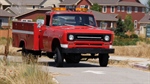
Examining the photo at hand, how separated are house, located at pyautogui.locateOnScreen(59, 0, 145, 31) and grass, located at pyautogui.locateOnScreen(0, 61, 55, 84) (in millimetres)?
92723

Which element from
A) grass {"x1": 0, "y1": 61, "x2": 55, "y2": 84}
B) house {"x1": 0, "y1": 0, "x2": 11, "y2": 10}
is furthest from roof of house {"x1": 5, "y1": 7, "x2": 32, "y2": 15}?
grass {"x1": 0, "y1": 61, "x2": 55, "y2": 84}

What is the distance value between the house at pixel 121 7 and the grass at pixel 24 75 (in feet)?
304

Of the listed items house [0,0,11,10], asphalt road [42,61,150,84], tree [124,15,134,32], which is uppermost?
house [0,0,11,10]

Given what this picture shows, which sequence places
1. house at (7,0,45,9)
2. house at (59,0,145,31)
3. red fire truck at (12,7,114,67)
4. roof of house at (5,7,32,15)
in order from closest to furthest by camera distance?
red fire truck at (12,7,114,67) → roof of house at (5,7,32,15) → house at (59,0,145,31) → house at (7,0,45,9)

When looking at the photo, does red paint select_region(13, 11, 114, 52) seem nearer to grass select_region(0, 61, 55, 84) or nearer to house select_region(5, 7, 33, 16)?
grass select_region(0, 61, 55, 84)

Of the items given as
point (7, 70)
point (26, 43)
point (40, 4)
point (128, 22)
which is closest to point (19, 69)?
point (7, 70)

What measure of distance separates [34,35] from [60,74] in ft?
15.9

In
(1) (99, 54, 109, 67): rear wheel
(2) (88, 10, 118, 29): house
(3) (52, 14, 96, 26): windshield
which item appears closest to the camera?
(1) (99, 54, 109, 67): rear wheel

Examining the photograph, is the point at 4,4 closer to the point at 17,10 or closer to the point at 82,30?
the point at 17,10

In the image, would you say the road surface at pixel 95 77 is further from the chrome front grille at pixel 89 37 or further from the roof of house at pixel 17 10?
the roof of house at pixel 17 10

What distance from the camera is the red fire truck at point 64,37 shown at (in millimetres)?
20938

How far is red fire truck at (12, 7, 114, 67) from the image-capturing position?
68.7 ft

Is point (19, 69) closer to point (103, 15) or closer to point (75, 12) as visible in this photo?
point (75, 12)

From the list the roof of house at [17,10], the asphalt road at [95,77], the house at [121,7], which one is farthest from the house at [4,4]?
the asphalt road at [95,77]
